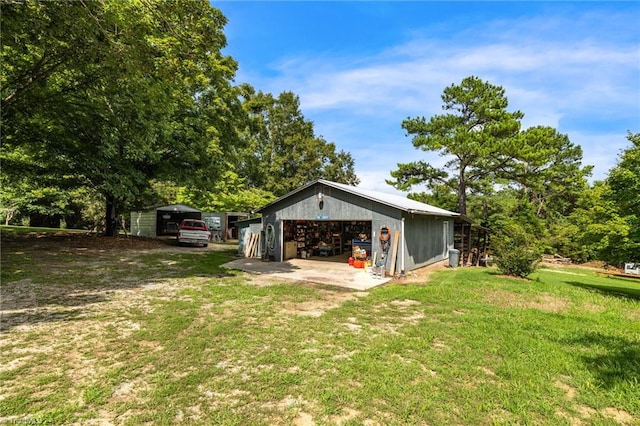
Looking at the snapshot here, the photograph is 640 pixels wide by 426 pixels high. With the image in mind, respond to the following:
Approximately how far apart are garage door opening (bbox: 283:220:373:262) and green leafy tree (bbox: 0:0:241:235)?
6160 millimetres

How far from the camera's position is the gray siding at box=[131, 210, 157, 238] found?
82.1ft

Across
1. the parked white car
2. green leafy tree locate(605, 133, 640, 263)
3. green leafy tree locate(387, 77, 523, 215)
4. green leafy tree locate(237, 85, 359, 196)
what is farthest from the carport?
green leafy tree locate(605, 133, 640, 263)

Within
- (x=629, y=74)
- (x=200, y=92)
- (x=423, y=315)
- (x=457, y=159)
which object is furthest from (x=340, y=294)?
(x=457, y=159)

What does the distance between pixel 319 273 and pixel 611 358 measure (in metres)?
8.08

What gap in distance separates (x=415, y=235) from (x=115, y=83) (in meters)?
12.0

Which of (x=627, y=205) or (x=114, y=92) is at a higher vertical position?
(x=114, y=92)

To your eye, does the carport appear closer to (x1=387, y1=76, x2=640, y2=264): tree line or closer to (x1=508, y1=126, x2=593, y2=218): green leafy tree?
(x1=387, y1=76, x2=640, y2=264): tree line

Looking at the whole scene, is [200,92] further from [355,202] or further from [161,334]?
[161,334]

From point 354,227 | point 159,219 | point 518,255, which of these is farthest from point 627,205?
point 159,219

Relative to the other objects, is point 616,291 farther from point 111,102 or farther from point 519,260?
point 111,102

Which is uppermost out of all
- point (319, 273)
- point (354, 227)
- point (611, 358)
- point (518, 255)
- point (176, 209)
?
point (176, 209)

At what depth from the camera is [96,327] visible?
5.20 meters

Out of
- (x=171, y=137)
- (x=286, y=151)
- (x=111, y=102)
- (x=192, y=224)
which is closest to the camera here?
(x=111, y=102)

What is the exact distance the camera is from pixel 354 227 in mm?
18906
